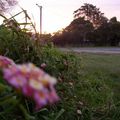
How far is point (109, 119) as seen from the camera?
134 inches

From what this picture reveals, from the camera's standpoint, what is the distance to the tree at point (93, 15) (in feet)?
161

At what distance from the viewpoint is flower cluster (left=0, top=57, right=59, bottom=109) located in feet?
2.34

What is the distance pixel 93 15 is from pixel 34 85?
50.8 m

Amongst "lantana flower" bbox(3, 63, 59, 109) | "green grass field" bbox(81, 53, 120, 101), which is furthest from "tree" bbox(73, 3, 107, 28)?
"lantana flower" bbox(3, 63, 59, 109)

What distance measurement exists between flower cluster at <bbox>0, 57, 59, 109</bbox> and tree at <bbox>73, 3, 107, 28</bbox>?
47.4 meters

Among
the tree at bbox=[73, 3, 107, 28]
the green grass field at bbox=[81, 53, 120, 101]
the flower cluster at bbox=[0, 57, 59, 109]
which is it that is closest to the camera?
the flower cluster at bbox=[0, 57, 59, 109]

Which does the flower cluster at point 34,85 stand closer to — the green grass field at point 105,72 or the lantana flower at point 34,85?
the lantana flower at point 34,85

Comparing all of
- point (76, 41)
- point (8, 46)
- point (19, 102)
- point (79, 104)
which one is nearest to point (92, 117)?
point (79, 104)

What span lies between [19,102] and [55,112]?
2076 millimetres

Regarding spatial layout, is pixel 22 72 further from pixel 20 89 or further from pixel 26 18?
pixel 26 18

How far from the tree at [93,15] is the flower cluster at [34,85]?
47392 millimetres

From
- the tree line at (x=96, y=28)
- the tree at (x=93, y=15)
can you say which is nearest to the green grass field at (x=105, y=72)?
the tree line at (x=96, y=28)

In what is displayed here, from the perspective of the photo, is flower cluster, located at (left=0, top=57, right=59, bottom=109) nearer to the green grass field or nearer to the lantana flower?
the lantana flower

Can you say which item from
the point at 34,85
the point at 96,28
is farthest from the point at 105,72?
the point at 96,28
